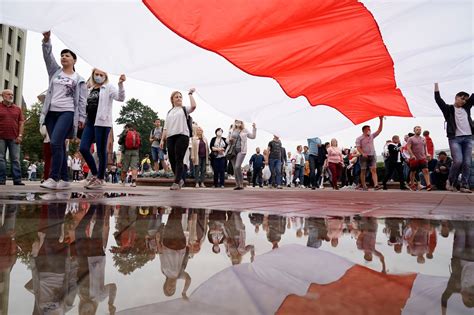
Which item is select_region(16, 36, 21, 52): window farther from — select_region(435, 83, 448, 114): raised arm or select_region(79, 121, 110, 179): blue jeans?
select_region(435, 83, 448, 114): raised arm

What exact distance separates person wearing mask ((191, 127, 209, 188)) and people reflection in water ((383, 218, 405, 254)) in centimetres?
942

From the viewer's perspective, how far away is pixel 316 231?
5.53ft

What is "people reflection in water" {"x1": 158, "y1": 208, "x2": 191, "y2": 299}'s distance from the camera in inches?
31.3

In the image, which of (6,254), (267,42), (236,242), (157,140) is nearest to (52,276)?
(6,254)

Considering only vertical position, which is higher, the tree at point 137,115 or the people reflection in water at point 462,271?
the tree at point 137,115

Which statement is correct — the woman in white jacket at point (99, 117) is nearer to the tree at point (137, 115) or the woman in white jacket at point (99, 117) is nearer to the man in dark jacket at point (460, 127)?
the man in dark jacket at point (460, 127)

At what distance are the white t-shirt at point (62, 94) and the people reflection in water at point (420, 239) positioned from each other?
4.86m

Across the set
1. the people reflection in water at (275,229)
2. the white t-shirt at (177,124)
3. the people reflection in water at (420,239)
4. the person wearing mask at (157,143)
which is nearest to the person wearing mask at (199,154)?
the person wearing mask at (157,143)

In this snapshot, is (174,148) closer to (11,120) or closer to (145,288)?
(11,120)

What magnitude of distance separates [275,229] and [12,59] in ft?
158

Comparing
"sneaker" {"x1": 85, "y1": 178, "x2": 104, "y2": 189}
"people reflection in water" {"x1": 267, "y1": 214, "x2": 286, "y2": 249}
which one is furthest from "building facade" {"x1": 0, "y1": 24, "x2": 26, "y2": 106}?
"people reflection in water" {"x1": 267, "y1": 214, "x2": 286, "y2": 249}

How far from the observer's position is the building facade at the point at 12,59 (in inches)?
1544

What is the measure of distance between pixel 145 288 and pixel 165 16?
396 cm

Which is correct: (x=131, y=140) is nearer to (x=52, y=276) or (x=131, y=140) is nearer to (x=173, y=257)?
(x=173, y=257)
